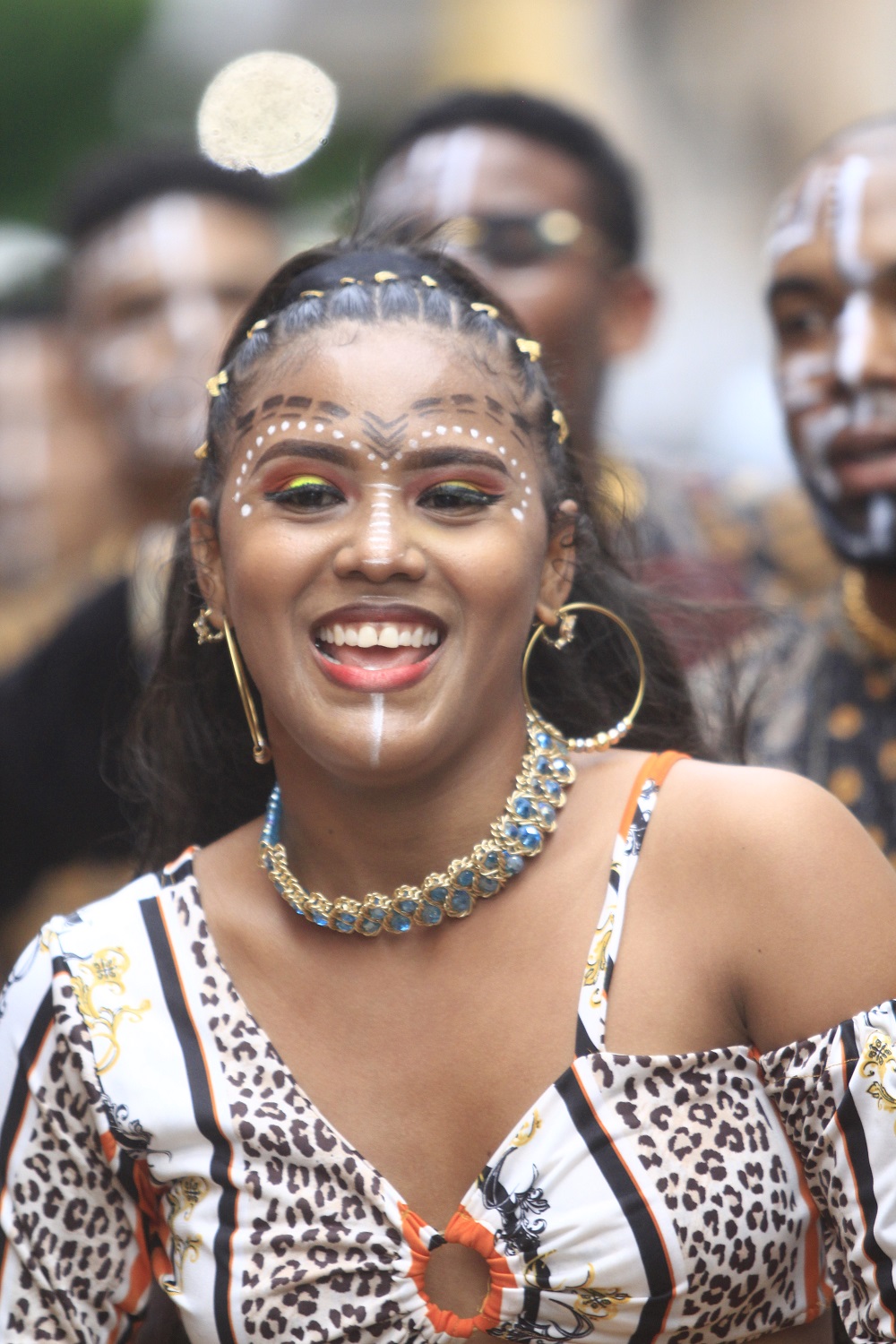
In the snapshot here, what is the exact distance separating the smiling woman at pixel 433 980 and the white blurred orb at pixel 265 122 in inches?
29.3

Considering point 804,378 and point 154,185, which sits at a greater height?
point 154,185

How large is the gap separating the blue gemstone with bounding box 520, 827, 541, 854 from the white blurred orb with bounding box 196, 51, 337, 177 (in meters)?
1.36

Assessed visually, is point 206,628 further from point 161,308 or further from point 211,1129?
point 161,308

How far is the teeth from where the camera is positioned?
2.00 metres

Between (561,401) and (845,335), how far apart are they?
4.37 feet

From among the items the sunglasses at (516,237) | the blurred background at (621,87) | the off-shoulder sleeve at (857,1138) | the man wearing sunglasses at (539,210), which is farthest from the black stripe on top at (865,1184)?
the blurred background at (621,87)

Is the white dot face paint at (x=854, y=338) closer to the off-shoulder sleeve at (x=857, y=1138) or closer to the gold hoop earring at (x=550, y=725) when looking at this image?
the gold hoop earring at (x=550, y=725)

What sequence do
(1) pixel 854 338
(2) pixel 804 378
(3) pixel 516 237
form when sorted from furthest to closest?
(3) pixel 516 237 < (2) pixel 804 378 < (1) pixel 854 338

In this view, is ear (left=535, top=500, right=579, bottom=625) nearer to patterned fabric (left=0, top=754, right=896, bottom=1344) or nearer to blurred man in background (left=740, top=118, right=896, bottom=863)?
patterned fabric (left=0, top=754, right=896, bottom=1344)

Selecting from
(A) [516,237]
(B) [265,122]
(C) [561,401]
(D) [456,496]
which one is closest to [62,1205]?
(D) [456,496]

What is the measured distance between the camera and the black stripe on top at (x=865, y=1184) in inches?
72.9

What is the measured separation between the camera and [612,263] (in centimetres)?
471

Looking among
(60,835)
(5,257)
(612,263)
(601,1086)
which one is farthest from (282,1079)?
(5,257)

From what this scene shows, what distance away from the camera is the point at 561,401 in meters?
2.36
